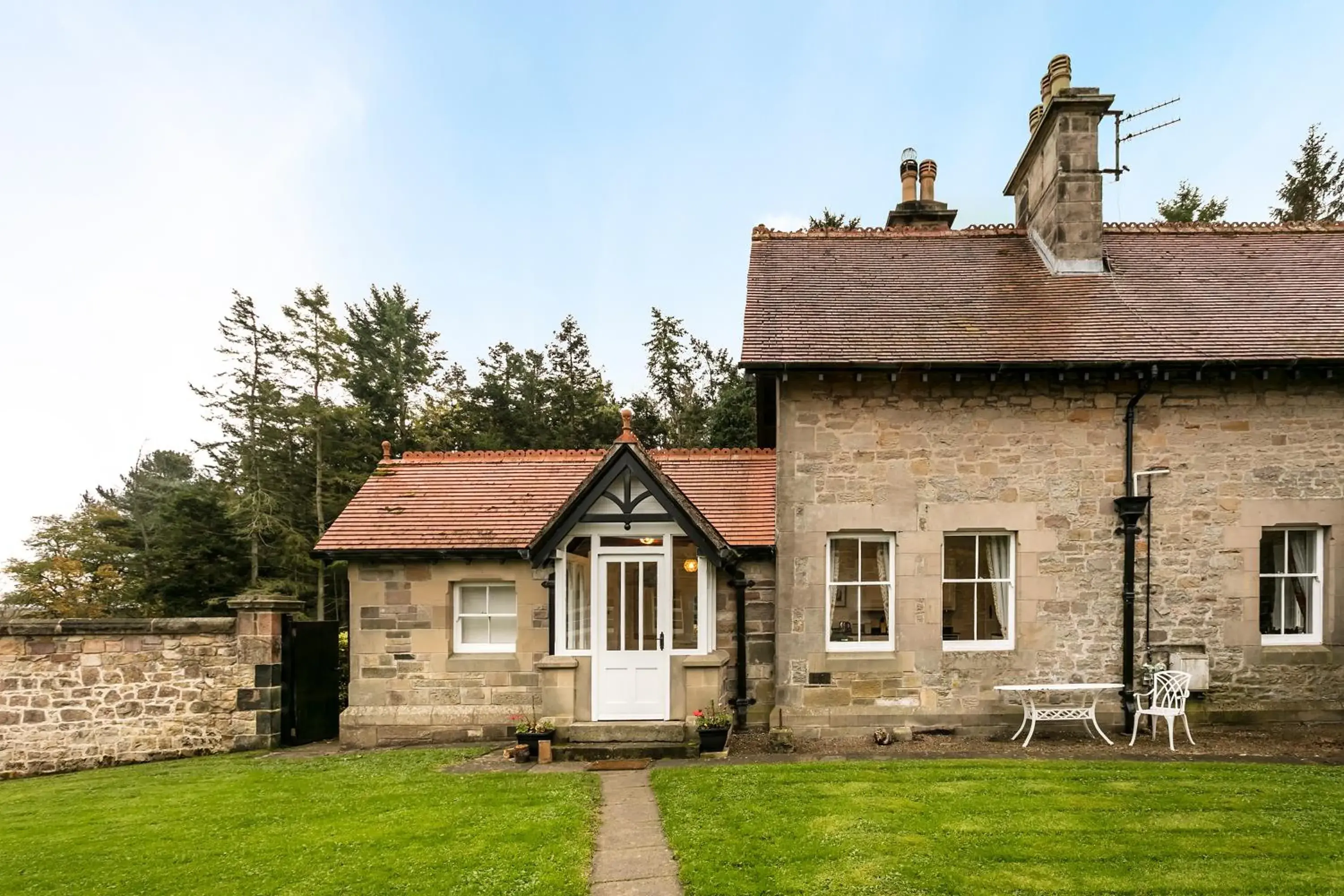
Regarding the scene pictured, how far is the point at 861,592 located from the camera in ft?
33.6

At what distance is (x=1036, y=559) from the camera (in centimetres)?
997

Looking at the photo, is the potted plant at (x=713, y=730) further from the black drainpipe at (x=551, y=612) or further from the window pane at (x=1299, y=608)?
the window pane at (x=1299, y=608)

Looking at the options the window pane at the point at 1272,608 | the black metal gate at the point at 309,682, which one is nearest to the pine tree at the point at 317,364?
the black metal gate at the point at 309,682

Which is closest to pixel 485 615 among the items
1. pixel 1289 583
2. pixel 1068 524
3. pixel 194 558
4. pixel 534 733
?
pixel 534 733

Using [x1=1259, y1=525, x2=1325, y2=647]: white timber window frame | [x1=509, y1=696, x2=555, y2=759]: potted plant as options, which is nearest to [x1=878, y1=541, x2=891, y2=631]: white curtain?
[x1=509, y1=696, x2=555, y2=759]: potted plant

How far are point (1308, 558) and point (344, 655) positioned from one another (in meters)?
17.5

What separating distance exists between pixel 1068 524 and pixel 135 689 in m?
14.6

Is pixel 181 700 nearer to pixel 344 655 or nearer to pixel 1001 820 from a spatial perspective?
pixel 344 655

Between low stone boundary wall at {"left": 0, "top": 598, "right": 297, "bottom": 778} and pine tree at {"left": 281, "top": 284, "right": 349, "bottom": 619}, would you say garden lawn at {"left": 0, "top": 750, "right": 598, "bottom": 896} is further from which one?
pine tree at {"left": 281, "top": 284, "right": 349, "bottom": 619}

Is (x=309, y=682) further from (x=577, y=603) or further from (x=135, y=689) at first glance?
(x=577, y=603)

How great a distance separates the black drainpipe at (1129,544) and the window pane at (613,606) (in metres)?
7.03

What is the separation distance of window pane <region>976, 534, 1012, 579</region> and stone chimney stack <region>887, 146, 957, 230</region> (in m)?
7.42

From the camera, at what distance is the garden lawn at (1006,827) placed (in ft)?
16.4

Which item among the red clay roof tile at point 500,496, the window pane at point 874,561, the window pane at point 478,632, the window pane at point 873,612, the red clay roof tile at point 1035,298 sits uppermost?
the red clay roof tile at point 1035,298
